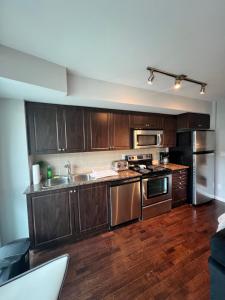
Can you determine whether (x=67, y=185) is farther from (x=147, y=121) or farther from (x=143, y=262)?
(x=147, y=121)

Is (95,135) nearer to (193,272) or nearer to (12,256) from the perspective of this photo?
(12,256)

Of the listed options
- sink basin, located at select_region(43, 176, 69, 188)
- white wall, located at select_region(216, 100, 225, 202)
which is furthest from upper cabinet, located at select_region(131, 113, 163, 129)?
sink basin, located at select_region(43, 176, 69, 188)

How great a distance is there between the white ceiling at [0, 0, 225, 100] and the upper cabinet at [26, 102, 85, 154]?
28.5 inches

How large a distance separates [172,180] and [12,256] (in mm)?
2933

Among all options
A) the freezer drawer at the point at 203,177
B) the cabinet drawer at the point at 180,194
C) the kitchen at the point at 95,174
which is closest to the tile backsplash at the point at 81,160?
the kitchen at the point at 95,174

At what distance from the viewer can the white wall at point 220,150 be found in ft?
11.6

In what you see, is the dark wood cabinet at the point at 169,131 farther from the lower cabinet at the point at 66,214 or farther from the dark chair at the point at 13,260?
the dark chair at the point at 13,260

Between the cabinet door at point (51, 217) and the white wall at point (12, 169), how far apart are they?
0.31 meters

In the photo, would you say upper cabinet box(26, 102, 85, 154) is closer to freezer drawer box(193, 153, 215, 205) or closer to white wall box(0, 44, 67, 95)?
white wall box(0, 44, 67, 95)

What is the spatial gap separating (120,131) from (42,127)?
1393 mm

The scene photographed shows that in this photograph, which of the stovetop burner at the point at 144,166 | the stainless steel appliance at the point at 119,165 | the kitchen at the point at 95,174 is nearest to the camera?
the kitchen at the point at 95,174

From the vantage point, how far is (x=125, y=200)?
104 inches

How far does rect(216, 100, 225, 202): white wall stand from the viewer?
11.6ft

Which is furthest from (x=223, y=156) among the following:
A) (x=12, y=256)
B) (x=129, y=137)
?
(x=12, y=256)
